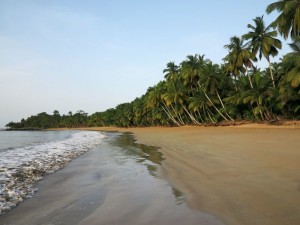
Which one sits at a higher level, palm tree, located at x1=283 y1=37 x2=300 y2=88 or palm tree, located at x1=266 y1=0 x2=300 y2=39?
palm tree, located at x1=266 y1=0 x2=300 y2=39

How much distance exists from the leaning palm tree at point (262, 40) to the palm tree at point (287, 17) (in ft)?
19.9

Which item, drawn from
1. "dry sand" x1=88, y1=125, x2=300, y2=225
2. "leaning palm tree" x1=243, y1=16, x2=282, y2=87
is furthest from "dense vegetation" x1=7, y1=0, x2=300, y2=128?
"dry sand" x1=88, y1=125, x2=300, y2=225

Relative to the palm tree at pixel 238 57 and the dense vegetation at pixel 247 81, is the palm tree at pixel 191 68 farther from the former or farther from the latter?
the palm tree at pixel 238 57

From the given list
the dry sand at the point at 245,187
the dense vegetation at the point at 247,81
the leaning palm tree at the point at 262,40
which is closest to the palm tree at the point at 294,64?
the dense vegetation at the point at 247,81

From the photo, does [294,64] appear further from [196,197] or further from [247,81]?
[196,197]

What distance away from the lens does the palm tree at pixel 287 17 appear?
25.8 meters

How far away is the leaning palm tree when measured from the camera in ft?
120

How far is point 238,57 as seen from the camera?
3997 cm

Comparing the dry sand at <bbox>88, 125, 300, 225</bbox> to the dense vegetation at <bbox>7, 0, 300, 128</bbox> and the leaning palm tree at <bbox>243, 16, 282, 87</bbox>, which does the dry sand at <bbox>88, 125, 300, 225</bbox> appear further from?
the leaning palm tree at <bbox>243, 16, 282, 87</bbox>

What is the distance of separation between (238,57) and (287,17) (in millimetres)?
12939

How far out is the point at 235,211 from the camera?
474 cm

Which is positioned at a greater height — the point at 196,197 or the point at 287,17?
the point at 287,17

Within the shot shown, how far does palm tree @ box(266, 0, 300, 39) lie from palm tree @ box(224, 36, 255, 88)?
8.47 m

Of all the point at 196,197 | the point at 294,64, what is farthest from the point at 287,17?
the point at 196,197
